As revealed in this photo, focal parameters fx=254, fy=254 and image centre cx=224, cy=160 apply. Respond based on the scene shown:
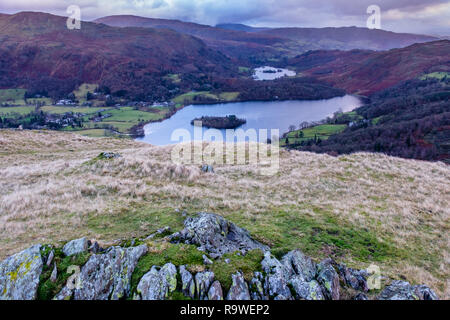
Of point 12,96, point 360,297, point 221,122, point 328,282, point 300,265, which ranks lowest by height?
point 360,297

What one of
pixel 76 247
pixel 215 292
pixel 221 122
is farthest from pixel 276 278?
pixel 221 122

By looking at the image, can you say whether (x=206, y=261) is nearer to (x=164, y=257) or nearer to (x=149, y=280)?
(x=164, y=257)

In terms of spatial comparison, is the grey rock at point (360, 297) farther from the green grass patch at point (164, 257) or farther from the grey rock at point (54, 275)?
the grey rock at point (54, 275)

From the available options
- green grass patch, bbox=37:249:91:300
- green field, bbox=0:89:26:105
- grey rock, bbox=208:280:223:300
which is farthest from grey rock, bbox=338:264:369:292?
green field, bbox=0:89:26:105

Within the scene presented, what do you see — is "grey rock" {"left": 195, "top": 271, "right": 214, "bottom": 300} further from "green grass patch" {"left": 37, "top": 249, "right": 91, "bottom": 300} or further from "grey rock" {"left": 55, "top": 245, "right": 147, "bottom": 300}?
"green grass patch" {"left": 37, "top": 249, "right": 91, "bottom": 300}

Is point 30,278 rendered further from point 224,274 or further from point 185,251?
point 224,274

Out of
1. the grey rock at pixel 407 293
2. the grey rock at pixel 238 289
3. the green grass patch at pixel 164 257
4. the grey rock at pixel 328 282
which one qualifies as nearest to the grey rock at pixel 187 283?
the green grass patch at pixel 164 257
